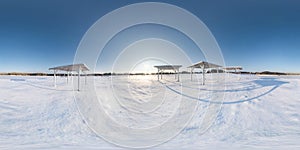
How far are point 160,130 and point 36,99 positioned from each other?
1138 cm

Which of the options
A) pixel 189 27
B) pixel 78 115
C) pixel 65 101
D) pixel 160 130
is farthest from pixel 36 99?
pixel 189 27

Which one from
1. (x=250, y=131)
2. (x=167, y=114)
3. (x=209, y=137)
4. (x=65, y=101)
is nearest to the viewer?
(x=209, y=137)

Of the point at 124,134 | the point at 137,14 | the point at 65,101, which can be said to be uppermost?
the point at 137,14

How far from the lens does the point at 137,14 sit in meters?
9.88

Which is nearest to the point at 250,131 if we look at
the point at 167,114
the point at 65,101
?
the point at 167,114

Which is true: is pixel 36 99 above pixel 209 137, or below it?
above

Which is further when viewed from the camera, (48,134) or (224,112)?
(224,112)

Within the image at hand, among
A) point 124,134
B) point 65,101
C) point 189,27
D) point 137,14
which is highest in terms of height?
point 137,14

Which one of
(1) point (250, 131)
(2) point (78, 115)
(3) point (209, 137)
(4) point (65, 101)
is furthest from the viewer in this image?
(4) point (65, 101)

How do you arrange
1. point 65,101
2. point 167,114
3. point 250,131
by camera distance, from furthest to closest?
point 65,101 → point 167,114 → point 250,131

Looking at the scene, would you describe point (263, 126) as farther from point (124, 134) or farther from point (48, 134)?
point (48, 134)

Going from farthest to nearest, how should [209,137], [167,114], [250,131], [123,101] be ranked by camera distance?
[123,101] → [167,114] → [250,131] → [209,137]

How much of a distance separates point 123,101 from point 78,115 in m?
5.07

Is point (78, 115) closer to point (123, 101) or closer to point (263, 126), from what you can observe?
point (123, 101)
